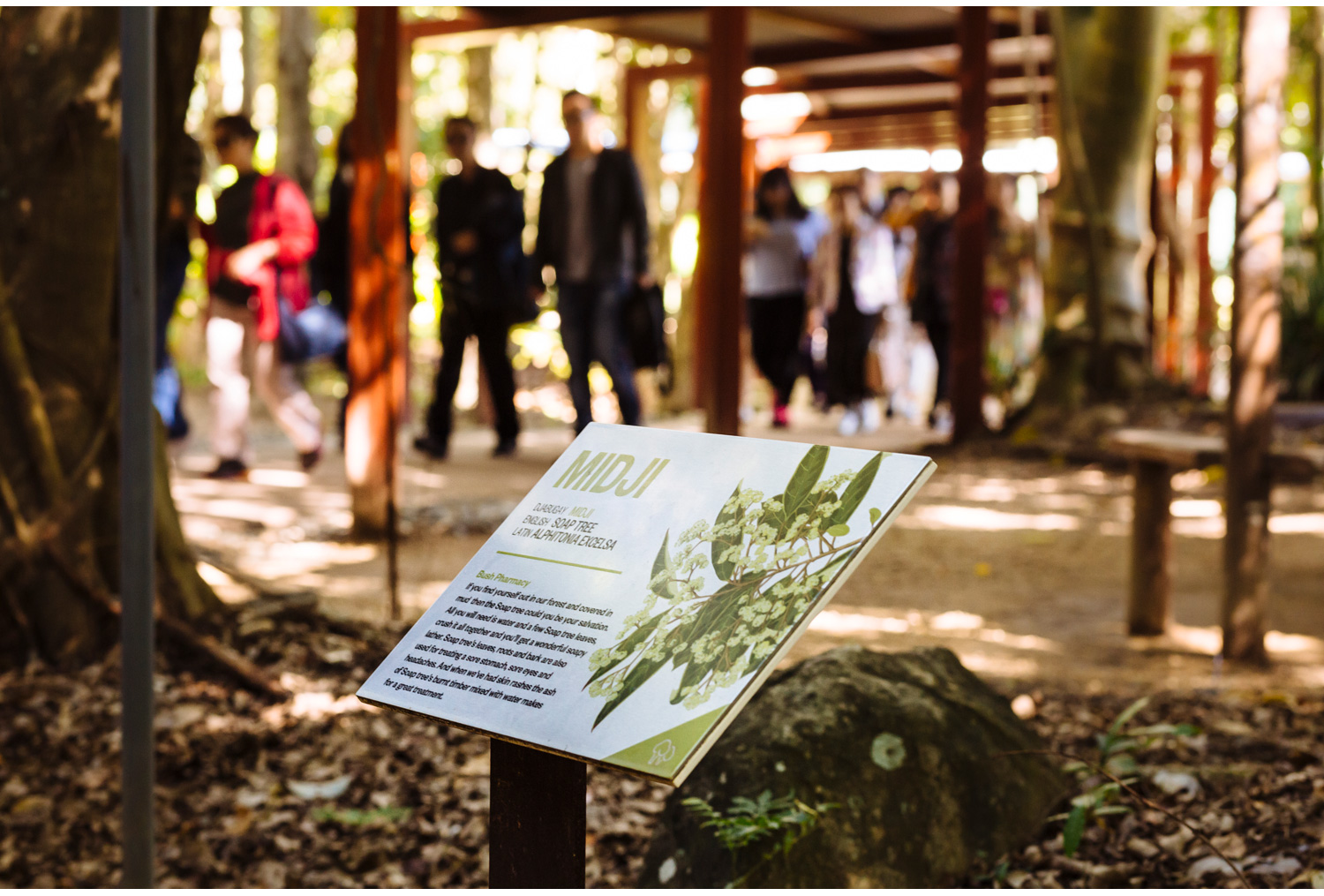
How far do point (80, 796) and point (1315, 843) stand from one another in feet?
9.49

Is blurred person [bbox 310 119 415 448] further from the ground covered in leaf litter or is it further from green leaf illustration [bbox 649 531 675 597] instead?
green leaf illustration [bbox 649 531 675 597]

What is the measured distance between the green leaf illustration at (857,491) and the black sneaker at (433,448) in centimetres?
730

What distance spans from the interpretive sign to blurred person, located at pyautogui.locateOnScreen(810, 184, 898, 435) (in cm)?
888

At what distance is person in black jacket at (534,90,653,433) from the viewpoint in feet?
A: 24.7

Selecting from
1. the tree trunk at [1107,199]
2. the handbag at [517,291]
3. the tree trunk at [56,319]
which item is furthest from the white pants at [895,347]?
the tree trunk at [56,319]

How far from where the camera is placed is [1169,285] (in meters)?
14.2

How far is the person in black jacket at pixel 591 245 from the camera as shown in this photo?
7535mm

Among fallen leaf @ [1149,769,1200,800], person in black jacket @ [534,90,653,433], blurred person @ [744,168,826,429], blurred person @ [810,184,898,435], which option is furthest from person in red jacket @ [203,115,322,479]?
fallen leaf @ [1149,769,1200,800]

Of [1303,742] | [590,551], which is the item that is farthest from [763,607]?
[1303,742]

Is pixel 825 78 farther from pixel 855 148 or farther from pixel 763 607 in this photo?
pixel 763 607

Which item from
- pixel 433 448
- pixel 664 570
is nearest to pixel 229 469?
pixel 433 448

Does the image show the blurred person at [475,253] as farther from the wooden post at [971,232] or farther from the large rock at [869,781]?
the large rock at [869,781]

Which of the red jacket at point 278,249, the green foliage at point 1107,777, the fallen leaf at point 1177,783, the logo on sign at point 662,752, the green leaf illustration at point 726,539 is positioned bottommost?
the fallen leaf at point 1177,783

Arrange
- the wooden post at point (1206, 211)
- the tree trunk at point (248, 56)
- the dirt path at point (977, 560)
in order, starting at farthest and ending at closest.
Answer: the tree trunk at point (248, 56) → the wooden post at point (1206, 211) → the dirt path at point (977, 560)
